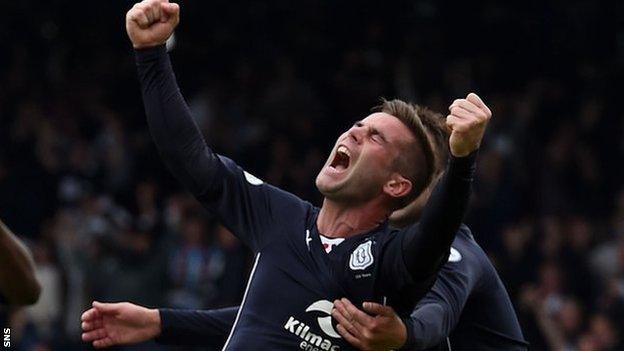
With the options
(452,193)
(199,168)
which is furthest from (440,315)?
(199,168)

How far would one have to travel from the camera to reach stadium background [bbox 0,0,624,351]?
11258mm

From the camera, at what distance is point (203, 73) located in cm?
1423

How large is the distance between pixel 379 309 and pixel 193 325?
1070 millimetres

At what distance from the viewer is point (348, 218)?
496cm

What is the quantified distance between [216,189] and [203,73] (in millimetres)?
9414

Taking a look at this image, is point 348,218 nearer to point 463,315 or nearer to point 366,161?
point 366,161

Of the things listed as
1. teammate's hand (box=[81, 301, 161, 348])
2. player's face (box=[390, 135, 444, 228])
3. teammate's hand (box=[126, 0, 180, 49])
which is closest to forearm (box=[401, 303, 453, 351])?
player's face (box=[390, 135, 444, 228])

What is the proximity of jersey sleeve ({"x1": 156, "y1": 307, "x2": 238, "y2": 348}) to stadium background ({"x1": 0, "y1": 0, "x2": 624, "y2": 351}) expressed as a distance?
4.73 metres

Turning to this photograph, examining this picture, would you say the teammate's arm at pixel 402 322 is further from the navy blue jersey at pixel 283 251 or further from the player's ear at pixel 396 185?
the player's ear at pixel 396 185

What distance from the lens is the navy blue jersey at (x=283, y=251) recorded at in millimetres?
4566

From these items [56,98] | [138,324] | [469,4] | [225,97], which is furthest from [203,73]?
[138,324]

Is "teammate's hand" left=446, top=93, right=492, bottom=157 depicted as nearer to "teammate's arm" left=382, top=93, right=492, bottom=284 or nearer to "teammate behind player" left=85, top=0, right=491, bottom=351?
"teammate's arm" left=382, top=93, right=492, bottom=284

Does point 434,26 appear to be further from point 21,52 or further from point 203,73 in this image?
point 21,52

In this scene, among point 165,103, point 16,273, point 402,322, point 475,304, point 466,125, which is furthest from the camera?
point 475,304
